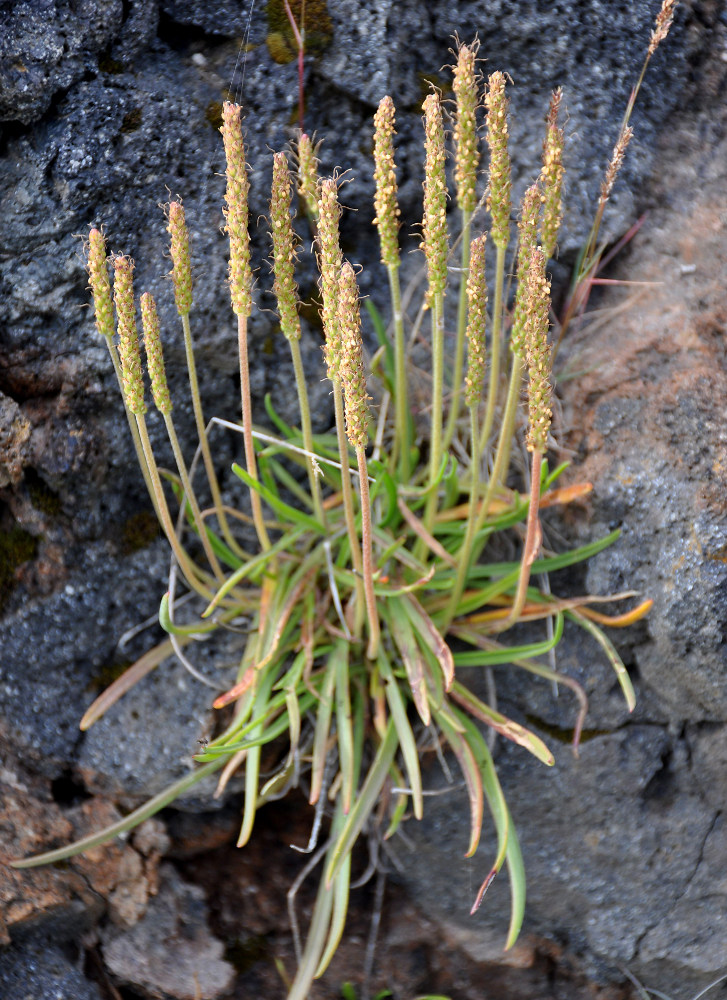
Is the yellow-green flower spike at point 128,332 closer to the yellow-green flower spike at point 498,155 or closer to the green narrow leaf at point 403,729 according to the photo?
the yellow-green flower spike at point 498,155

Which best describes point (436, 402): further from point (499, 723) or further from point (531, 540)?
point (499, 723)

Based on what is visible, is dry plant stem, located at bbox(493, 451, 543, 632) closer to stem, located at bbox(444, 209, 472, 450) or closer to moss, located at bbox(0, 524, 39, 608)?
stem, located at bbox(444, 209, 472, 450)

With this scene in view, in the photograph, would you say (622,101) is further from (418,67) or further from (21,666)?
(21,666)

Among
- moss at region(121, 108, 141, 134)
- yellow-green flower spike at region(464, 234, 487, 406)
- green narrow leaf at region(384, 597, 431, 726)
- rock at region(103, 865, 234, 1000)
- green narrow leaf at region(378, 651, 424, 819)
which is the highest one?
moss at region(121, 108, 141, 134)

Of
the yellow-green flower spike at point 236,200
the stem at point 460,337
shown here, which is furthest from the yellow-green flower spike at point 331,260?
the stem at point 460,337

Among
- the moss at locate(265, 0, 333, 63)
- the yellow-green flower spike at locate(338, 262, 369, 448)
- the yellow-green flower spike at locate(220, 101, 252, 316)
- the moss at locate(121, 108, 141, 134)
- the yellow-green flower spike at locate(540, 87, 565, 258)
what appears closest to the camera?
the yellow-green flower spike at locate(338, 262, 369, 448)

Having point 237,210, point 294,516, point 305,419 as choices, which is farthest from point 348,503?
point 237,210

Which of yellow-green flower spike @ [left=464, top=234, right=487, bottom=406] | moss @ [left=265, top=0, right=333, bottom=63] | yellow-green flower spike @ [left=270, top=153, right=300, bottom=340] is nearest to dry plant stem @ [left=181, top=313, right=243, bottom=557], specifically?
yellow-green flower spike @ [left=270, top=153, right=300, bottom=340]
